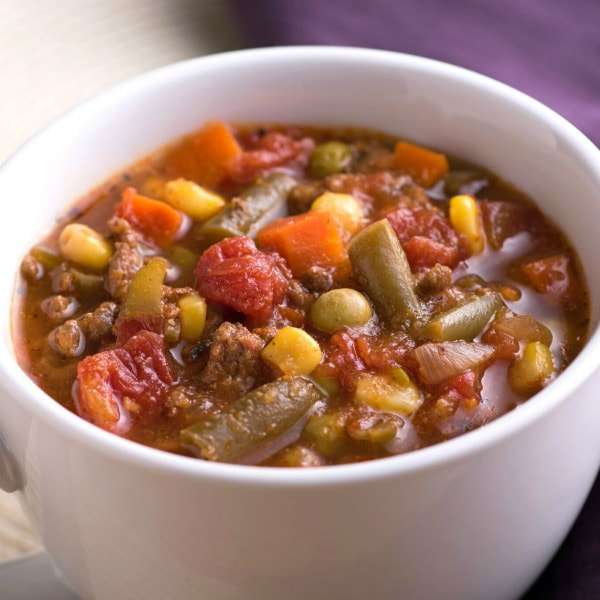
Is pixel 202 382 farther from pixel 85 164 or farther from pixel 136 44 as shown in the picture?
pixel 136 44

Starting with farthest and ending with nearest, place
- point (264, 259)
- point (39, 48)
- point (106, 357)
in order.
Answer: point (39, 48) < point (264, 259) < point (106, 357)

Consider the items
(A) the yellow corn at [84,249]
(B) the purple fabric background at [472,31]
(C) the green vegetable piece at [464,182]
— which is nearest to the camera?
(A) the yellow corn at [84,249]

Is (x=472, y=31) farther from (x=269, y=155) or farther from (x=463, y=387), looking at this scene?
(x=463, y=387)

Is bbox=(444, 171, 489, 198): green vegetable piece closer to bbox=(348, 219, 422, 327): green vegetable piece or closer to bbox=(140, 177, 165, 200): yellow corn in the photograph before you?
bbox=(348, 219, 422, 327): green vegetable piece

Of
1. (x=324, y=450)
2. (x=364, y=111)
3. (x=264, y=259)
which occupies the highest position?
(x=364, y=111)

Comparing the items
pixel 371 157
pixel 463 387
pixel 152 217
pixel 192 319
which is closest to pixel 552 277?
pixel 463 387

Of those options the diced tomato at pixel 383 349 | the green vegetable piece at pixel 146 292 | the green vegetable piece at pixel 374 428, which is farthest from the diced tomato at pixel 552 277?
the green vegetable piece at pixel 146 292

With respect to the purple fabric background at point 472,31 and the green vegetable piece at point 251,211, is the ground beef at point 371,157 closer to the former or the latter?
the green vegetable piece at point 251,211

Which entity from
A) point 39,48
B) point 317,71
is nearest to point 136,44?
point 39,48
